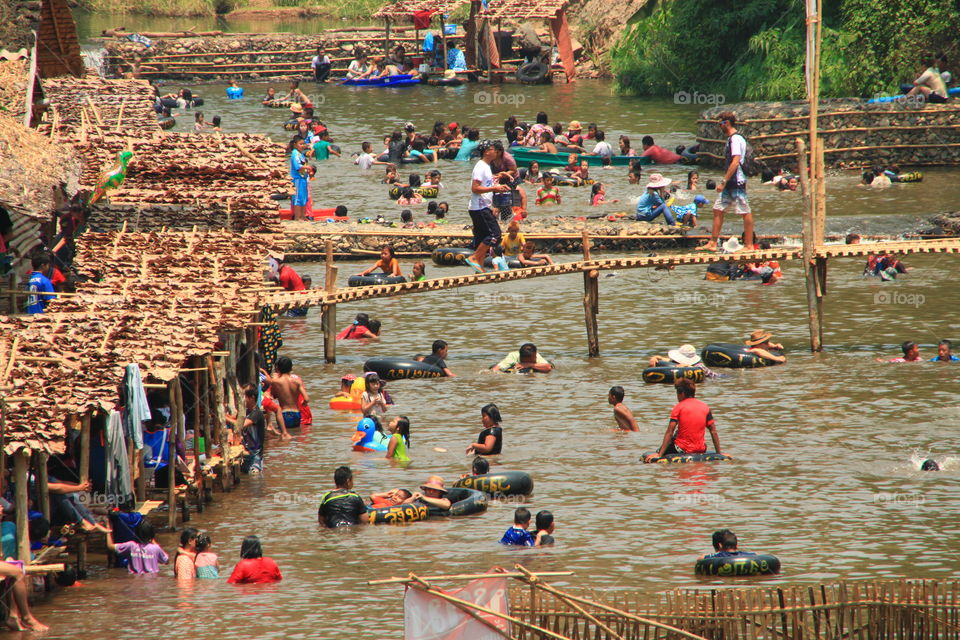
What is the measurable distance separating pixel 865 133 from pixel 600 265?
52.3 feet

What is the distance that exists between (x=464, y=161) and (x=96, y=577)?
2563 centimetres

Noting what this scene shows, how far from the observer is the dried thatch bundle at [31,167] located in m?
18.6

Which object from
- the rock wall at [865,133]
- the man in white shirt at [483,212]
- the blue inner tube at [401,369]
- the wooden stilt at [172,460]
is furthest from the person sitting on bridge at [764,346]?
the rock wall at [865,133]

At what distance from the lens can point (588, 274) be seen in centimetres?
2266

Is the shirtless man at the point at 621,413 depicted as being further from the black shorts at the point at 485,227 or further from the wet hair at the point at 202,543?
the black shorts at the point at 485,227

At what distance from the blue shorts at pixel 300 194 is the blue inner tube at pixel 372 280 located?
5.30m

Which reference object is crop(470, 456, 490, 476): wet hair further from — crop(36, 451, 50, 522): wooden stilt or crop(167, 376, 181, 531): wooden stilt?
crop(36, 451, 50, 522): wooden stilt

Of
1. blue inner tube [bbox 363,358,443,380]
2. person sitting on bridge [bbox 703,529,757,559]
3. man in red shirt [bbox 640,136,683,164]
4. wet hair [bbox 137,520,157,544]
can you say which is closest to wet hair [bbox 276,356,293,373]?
blue inner tube [bbox 363,358,443,380]

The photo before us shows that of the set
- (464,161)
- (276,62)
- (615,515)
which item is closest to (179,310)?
(615,515)

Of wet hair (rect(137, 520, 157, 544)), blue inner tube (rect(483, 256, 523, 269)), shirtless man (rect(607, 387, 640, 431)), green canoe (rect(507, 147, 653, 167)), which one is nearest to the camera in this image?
wet hair (rect(137, 520, 157, 544))

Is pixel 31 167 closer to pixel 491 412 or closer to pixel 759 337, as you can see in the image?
pixel 491 412

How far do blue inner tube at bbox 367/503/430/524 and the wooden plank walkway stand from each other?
244 inches

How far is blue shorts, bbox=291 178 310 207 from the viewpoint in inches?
1219

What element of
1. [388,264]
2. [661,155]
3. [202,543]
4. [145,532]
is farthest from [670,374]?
[661,155]
